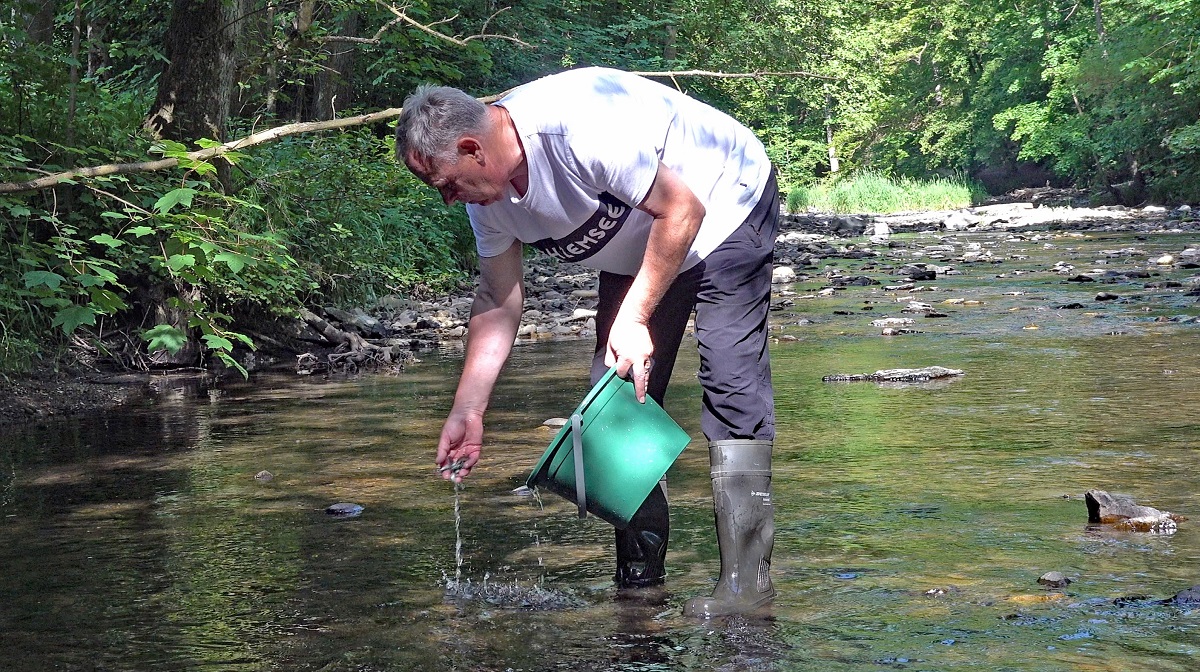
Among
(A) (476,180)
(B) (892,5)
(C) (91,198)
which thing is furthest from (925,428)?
(B) (892,5)

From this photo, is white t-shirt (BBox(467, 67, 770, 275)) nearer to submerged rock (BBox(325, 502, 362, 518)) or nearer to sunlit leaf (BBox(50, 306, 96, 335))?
submerged rock (BBox(325, 502, 362, 518))

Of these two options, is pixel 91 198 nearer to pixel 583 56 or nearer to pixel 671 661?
pixel 671 661

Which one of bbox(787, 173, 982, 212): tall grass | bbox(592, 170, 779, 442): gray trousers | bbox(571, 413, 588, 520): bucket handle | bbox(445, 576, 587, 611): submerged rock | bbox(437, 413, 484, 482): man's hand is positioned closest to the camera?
bbox(571, 413, 588, 520): bucket handle

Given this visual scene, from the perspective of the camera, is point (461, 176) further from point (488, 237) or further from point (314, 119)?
point (314, 119)

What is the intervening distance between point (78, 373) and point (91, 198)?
53.7 inches

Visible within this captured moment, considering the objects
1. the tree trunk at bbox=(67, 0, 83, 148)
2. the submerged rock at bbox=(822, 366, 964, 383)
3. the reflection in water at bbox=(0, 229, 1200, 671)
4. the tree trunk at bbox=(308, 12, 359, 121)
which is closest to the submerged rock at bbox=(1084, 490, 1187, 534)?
the reflection in water at bbox=(0, 229, 1200, 671)

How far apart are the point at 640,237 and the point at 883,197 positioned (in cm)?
3473

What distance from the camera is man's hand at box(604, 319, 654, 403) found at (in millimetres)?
3013

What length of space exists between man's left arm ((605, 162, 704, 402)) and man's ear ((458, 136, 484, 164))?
397 mm

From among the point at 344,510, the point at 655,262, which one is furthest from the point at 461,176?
the point at 344,510

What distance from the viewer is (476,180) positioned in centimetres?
294

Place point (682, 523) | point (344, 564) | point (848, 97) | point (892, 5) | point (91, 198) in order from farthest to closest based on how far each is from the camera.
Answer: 1. point (892, 5)
2. point (848, 97)
3. point (91, 198)
4. point (682, 523)
5. point (344, 564)

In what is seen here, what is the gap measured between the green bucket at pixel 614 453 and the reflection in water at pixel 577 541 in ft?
1.06

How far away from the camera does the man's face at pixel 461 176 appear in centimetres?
288
